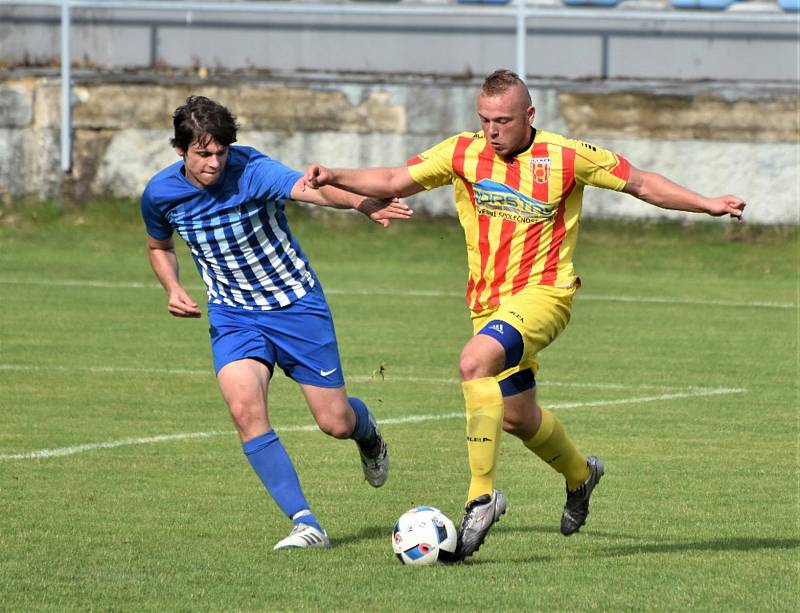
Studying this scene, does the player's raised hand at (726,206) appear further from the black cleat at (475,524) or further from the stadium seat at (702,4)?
the stadium seat at (702,4)

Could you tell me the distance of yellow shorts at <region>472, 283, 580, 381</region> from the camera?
23.5ft

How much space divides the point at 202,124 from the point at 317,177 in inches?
21.2

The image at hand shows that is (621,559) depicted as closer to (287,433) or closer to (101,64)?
(287,433)

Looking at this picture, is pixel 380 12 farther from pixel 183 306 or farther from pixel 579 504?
pixel 579 504

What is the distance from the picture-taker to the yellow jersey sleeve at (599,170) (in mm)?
7320

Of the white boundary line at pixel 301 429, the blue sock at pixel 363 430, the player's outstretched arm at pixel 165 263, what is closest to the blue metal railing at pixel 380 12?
the white boundary line at pixel 301 429

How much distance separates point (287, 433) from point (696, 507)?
3.11 metres

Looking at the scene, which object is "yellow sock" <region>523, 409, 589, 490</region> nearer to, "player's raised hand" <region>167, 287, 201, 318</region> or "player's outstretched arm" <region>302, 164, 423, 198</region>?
"player's outstretched arm" <region>302, 164, 423, 198</region>

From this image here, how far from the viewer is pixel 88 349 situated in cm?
1359

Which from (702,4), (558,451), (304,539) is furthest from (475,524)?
(702,4)

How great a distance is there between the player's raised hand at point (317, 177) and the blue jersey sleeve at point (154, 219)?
81 centimetres

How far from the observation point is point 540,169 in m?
7.31

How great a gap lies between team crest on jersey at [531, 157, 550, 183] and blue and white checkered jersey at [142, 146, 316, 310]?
3.45 ft

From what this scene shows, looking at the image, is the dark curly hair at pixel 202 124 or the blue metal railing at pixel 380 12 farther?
the blue metal railing at pixel 380 12
